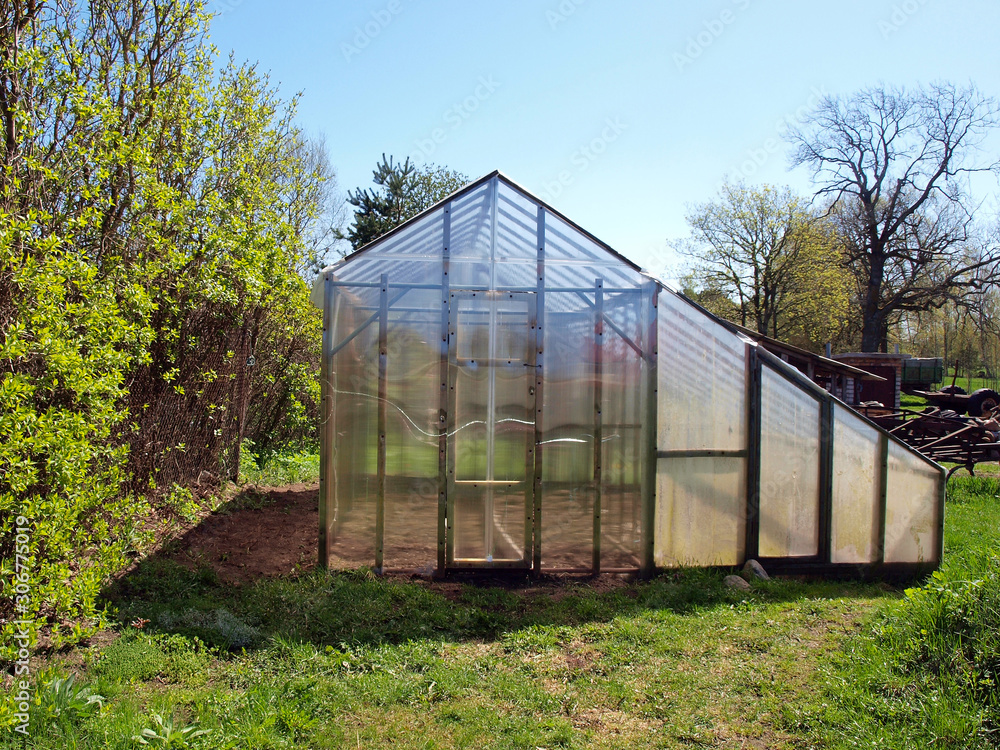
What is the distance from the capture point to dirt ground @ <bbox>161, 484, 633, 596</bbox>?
609 cm

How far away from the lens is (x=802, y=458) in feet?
20.7

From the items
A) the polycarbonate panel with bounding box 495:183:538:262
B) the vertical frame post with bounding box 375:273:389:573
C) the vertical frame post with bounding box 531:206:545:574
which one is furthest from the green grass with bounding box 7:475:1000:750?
the polycarbonate panel with bounding box 495:183:538:262

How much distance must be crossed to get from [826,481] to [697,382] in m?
1.59

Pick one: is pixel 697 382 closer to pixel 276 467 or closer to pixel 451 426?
pixel 451 426

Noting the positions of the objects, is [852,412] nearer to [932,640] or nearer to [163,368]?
[932,640]

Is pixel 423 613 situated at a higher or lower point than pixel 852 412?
lower

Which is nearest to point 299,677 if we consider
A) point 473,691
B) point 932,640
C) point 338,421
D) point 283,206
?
point 473,691

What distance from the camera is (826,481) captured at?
6.27m

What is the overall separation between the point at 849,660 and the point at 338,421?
4.54m

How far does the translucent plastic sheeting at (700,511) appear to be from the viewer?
6.26 metres

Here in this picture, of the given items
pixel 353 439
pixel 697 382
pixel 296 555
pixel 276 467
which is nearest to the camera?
pixel 353 439

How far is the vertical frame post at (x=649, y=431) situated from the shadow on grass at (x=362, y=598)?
0.34 meters

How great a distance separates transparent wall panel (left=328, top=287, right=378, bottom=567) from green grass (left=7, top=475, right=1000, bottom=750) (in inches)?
16.2

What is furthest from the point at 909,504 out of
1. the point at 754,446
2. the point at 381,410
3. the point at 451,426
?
the point at 381,410
